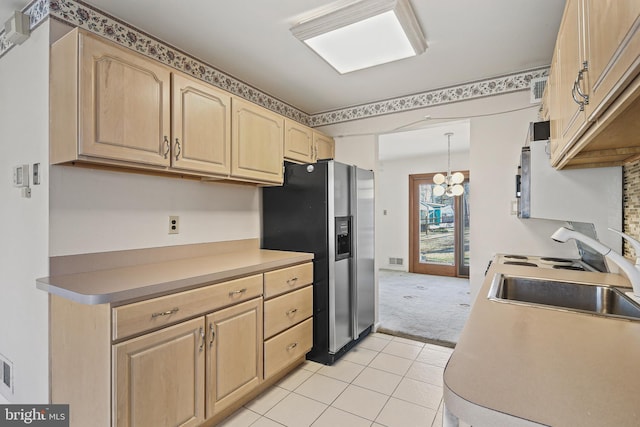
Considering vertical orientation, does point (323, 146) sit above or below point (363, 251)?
above

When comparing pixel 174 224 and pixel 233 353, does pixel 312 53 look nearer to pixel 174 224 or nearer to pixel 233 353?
pixel 174 224

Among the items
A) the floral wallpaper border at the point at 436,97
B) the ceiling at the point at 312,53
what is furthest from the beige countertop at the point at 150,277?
the floral wallpaper border at the point at 436,97

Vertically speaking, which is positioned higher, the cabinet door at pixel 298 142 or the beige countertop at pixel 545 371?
the cabinet door at pixel 298 142

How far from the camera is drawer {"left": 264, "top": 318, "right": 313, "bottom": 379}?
83.0 inches

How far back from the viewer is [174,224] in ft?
7.11

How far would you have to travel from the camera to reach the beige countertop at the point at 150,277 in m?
1.31

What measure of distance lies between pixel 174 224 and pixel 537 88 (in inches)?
114

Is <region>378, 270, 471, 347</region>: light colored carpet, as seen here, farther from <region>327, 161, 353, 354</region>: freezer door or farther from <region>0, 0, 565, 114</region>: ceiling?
<region>0, 0, 565, 114</region>: ceiling

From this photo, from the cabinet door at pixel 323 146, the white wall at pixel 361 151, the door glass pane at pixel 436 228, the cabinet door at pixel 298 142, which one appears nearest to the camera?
the cabinet door at pixel 298 142

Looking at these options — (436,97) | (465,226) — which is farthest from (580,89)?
(465,226)

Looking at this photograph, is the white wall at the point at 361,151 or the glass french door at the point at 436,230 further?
the glass french door at the point at 436,230

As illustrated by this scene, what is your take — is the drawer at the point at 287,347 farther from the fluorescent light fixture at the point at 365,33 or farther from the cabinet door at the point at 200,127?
the fluorescent light fixture at the point at 365,33

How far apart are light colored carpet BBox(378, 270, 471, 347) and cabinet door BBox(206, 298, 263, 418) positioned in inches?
66.3

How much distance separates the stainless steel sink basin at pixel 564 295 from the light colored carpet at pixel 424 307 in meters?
1.45
